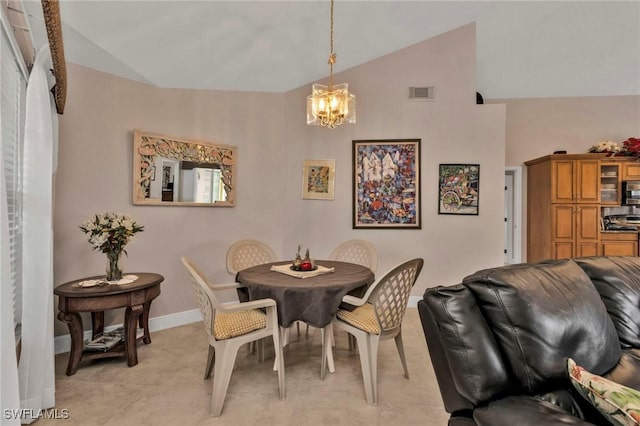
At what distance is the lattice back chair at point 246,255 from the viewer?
3086 millimetres

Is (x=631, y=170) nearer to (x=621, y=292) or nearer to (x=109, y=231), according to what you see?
(x=621, y=292)

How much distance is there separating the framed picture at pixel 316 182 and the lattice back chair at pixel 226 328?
2.23 m

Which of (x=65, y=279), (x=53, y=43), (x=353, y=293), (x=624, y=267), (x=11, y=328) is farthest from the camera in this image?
(x=65, y=279)

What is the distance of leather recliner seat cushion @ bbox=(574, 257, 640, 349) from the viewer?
4.50 feet

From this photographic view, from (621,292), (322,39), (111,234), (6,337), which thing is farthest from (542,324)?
(322,39)

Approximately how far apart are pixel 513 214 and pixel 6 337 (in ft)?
20.6

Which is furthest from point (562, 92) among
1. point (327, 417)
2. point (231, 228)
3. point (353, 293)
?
point (327, 417)

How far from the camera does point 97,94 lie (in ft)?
9.91

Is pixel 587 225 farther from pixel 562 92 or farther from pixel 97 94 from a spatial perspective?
pixel 97 94

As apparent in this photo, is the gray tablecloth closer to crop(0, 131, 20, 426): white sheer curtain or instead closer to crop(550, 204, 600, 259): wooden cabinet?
crop(0, 131, 20, 426): white sheer curtain

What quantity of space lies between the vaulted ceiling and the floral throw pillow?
3.21m

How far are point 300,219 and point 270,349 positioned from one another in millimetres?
Result: 1748

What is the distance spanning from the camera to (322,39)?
3.69 m

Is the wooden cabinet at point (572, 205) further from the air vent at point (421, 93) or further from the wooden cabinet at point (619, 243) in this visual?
the air vent at point (421, 93)
